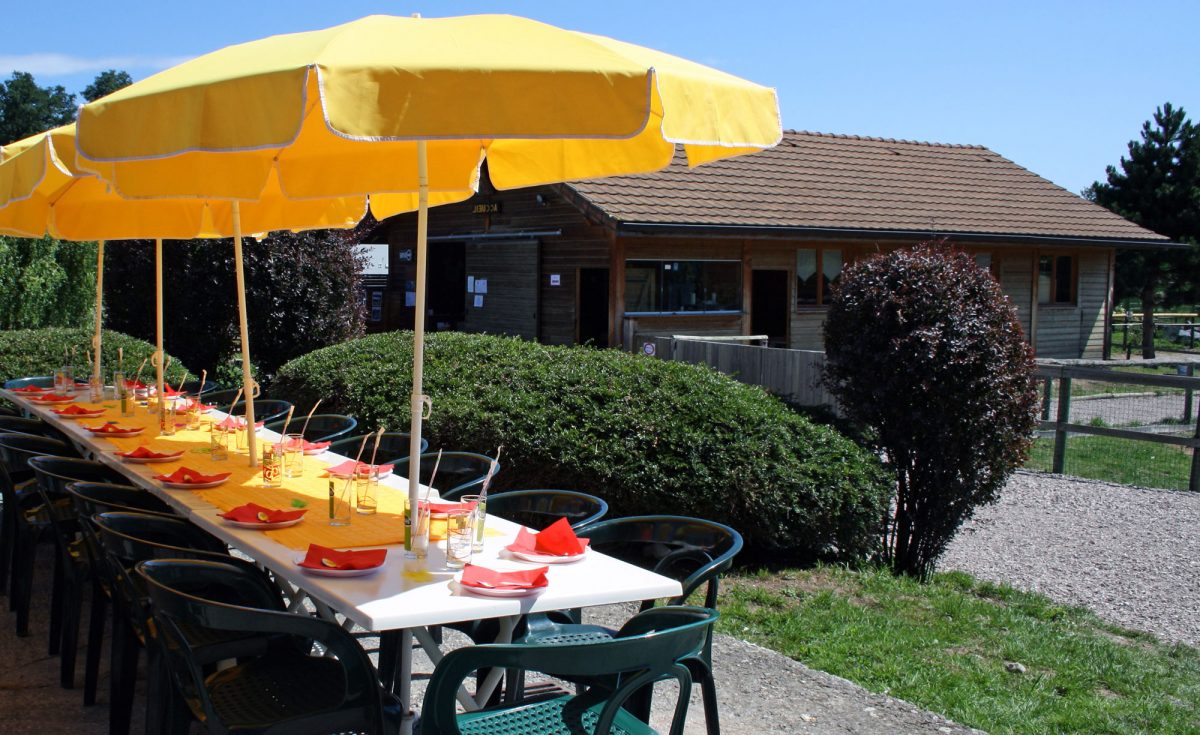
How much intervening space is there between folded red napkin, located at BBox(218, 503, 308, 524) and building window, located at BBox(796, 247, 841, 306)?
657 inches

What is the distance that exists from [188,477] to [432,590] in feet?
6.59

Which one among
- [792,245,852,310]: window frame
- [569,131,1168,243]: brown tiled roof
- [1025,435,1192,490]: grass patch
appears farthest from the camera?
[792,245,852,310]: window frame

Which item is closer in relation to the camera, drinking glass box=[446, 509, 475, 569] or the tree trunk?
drinking glass box=[446, 509, 475, 569]

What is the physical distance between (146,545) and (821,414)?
6.80 m

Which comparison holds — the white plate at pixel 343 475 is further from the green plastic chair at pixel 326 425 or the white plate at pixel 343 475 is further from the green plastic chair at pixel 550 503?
the green plastic chair at pixel 326 425

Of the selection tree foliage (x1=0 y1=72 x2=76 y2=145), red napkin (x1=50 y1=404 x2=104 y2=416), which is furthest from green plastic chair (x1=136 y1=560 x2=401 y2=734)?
tree foliage (x1=0 y1=72 x2=76 y2=145)

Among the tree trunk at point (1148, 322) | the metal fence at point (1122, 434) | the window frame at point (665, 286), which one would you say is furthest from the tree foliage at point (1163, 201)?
the window frame at point (665, 286)

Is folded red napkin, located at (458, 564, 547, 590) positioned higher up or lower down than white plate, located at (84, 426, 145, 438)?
lower down

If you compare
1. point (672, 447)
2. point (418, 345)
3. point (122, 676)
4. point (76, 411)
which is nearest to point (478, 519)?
point (418, 345)

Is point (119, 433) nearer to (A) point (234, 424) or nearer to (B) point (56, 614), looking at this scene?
(A) point (234, 424)

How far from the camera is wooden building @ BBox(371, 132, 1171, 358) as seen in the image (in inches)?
715

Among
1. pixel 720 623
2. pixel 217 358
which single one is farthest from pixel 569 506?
pixel 217 358

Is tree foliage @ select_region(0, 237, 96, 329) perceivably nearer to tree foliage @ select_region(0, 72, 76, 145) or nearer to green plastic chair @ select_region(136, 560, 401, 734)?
green plastic chair @ select_region(136, 560, 401, 734)

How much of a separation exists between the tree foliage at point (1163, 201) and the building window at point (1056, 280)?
10.9 meters
